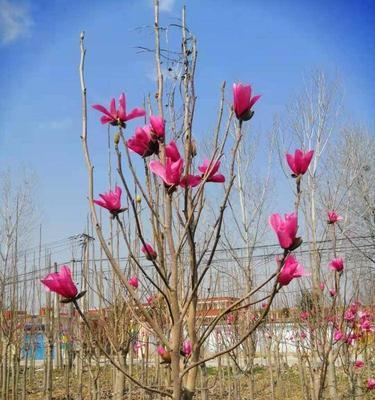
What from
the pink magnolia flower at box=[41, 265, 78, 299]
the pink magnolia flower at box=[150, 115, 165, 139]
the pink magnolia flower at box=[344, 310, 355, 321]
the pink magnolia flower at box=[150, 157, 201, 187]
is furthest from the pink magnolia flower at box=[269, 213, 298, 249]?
the pink magnolia flower at box=[344, 310, 355, 321]

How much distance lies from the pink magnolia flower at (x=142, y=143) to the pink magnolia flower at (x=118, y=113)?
0.33 feet

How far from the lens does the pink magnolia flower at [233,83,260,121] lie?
3.90 feet

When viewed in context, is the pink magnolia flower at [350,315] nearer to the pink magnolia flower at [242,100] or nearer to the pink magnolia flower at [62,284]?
the pink magnolia flower at [242,100]

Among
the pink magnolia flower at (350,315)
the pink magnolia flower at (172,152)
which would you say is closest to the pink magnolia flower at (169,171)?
the pink magnolia flower at (172,152)

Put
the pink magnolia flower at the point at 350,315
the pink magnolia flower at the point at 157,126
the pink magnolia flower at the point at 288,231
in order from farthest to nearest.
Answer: the pink magnolia flower at the point at 350,315 < the pink magnolia flower at the point at 157,126 < the pink magnolia flower at the point at 288,231

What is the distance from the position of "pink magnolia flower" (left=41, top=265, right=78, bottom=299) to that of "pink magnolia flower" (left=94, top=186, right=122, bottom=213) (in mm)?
201

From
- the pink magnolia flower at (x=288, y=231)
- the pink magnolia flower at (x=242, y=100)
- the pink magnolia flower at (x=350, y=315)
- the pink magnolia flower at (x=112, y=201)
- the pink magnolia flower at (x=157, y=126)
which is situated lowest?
the pink magnolia flower at (x=350, y=315)

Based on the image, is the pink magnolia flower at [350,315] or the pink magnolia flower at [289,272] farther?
the pink magnolia flower at [350,315]

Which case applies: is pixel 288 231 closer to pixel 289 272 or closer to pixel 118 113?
pixel 289 272

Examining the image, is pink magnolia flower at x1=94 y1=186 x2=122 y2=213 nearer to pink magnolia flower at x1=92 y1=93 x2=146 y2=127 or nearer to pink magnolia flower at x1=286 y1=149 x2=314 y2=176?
pink magnolia flower at x1=92 y1=93 x2=146 y2=127

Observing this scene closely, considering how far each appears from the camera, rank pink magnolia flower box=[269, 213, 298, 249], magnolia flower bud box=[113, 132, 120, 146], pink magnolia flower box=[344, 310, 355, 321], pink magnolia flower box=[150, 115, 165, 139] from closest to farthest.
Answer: pink magnolia flower box=[269, 213, 298, 249], pink magnolia flower box=[150, 115, 165, 139], magnolia flower bud box=[113, 132, 120, 146], pink magnolia flower box=[344, 310, 355, 321]

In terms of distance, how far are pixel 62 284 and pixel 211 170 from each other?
1.57 feet

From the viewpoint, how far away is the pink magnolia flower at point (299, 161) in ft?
4.47

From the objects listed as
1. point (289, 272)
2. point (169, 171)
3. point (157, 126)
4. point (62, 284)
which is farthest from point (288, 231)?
point (62, 284)
